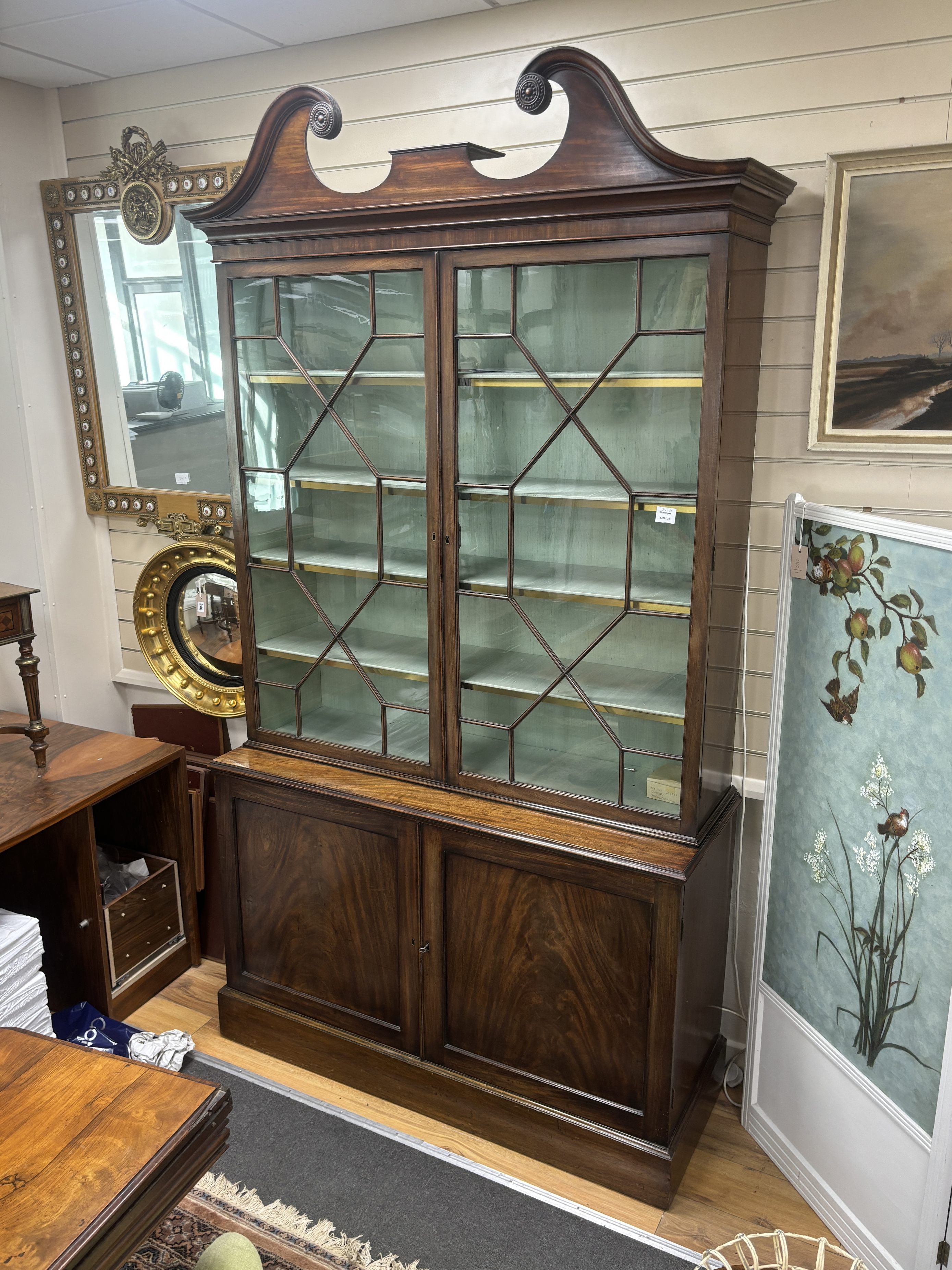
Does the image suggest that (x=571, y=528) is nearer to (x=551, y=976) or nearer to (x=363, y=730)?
(x=363, y=730)

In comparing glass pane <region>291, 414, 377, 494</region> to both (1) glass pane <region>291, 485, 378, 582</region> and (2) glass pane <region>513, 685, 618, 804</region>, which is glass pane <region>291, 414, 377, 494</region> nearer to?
(1) glass pane <region>291, 485, 378, 582</region>

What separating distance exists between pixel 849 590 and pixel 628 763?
0.63 metres

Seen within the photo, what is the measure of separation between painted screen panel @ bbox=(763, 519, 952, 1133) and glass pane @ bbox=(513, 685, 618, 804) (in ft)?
1.49

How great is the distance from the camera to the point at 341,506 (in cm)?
257

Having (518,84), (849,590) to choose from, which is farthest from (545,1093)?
(518,84)

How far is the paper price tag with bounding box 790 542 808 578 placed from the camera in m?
2.23

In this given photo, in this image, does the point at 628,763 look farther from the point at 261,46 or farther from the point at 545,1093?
the point at 261,46

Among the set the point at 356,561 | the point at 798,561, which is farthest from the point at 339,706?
the point at 798,561

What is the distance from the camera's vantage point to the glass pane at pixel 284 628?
8.68 ft

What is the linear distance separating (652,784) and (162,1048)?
1616mm

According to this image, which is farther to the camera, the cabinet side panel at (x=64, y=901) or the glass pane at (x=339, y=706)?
the cabinet side panel at (x=64, y=901)

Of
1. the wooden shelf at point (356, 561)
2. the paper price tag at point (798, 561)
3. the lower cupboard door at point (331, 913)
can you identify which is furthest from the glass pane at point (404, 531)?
the paper price tag at point (798, 561)

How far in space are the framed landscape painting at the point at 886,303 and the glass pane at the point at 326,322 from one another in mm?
1080

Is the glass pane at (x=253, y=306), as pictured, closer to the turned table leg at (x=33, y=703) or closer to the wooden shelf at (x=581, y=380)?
the wooden shelf at (x=581, y=380)
